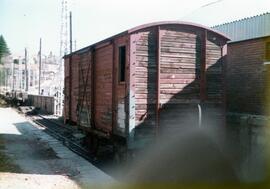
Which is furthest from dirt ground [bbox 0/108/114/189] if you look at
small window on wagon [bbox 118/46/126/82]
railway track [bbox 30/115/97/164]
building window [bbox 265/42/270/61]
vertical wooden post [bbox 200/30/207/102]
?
building window [bbox 265/42/270/61]

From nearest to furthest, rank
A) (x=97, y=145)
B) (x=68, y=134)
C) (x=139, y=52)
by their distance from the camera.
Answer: (x=139, y=52), (x=97, y=145), (x=68, y=134)

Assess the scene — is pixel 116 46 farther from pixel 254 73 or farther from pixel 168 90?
pixel 254 73

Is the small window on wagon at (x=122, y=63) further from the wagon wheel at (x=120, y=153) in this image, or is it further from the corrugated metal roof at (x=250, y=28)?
the corrugated metal roof at (x=250, y=28)

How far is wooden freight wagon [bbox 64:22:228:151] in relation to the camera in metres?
10.1

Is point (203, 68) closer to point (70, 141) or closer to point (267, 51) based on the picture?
point (267, 51)

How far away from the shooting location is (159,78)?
411 inches

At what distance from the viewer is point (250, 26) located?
681 inches

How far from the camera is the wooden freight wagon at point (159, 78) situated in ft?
33.3

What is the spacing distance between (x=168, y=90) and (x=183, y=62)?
0.95 metres

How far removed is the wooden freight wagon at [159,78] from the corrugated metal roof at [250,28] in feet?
19.0

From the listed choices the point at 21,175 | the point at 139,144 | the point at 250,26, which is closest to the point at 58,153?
the point at 21,175

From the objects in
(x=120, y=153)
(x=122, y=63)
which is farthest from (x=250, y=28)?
(x=120, y=153)

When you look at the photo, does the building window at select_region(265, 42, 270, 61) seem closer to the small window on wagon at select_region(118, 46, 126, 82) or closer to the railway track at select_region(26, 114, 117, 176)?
the small window on wagon at select_region(118, 46, 126, 82)

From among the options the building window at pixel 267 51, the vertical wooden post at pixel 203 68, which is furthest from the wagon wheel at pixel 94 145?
the building window at pixel 267 51
